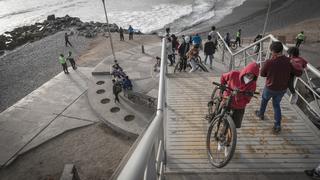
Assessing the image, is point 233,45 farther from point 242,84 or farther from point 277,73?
point 242,84

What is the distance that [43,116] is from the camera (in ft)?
45.3

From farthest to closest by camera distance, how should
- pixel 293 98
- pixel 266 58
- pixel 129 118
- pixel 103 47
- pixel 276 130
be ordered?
pixel 103 47 < pixel 129 118 < pixel 266 58 < pixel 293 98 < pixel 276 130

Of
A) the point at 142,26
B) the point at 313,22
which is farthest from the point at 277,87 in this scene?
the point at 142,26

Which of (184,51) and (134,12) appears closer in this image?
(184,51)

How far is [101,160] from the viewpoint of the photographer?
35.2 feet

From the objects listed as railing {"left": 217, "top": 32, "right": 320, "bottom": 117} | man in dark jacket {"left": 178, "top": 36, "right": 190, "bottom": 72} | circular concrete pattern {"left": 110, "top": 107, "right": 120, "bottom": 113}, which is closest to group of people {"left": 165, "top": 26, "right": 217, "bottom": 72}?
man in dark jacket {"left": 178, "top": 36, "right": 190, "bottom": 72}

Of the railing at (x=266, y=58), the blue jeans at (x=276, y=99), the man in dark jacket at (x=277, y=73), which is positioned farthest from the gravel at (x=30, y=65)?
the man in dark jacket at (x=277, y=73)

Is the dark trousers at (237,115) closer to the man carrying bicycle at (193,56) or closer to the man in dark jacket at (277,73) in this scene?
the man in dark jacket at (277,73)

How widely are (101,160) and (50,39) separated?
24.3 metres

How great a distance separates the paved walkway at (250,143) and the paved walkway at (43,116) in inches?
323

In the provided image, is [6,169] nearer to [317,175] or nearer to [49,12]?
[317,175]

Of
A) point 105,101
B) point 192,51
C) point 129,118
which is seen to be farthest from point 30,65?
→ point 192,51

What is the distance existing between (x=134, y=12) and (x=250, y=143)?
42.6 m

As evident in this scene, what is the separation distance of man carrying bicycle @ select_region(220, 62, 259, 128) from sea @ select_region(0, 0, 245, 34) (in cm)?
2916
